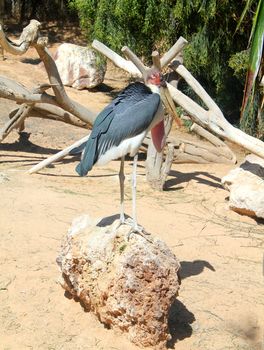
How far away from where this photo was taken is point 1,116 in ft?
34.2

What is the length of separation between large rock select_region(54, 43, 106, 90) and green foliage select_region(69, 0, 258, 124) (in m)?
1.45

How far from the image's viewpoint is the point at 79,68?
13.9m

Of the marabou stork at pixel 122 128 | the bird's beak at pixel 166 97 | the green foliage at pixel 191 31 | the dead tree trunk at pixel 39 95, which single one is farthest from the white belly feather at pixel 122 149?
the green foliage at pixel 191 31

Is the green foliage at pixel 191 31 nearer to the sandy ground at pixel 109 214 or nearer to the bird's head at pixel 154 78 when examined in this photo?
the sandy ground at pixel 109 214

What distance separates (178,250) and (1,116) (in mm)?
5648

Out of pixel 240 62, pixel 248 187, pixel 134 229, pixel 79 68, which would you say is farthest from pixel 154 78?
pixel 79 68

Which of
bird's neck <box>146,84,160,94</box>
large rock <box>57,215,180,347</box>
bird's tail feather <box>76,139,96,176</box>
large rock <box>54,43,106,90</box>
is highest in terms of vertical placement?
bird's neck <box>146,84,160,94</box>

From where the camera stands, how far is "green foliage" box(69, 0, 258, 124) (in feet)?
35.7

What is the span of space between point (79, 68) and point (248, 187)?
25.5ft

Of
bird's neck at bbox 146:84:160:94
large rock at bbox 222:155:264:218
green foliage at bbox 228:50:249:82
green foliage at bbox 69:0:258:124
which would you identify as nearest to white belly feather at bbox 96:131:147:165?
bird's neck at bbox 146:84:160:94

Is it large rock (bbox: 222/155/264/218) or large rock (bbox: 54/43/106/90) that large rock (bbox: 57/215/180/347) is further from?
large rock (bbox: 54/43/106/90)

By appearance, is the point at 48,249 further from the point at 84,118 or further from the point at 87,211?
the point at 84,118

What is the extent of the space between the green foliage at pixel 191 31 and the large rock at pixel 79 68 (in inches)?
56.9

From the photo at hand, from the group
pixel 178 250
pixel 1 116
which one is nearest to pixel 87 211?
pixel 178 250
